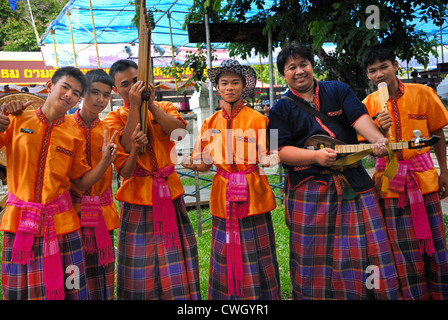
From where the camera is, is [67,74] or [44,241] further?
[67,74]

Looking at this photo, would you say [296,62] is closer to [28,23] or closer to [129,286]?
[129,286]

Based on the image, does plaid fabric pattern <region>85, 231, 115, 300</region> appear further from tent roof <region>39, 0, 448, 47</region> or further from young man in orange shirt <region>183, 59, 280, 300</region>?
tent roof <region>39, 0, 448, 47</region>

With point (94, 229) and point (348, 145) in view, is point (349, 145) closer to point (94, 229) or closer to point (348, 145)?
point (348, 145)

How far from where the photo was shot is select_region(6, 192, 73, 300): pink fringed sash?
6.97ft

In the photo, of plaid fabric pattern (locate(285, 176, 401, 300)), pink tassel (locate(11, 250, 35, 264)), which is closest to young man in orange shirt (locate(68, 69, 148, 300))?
pink tassel (locate(11, 250, 35, 264))

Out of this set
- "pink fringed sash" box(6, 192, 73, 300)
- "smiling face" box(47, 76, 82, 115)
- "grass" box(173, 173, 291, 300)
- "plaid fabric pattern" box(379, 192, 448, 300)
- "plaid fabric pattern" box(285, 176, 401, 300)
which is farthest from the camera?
"grass" box(173, 173, 291, 300)

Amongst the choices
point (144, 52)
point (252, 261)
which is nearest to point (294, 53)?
point (144, 52)

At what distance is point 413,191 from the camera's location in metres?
2.70

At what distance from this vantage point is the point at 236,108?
2750mm

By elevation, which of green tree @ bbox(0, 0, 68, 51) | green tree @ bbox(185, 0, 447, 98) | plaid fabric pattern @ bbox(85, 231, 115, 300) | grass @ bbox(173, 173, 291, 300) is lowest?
grass @ bbox(173, 173, 291, 300)

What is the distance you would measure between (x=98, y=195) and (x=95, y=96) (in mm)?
654

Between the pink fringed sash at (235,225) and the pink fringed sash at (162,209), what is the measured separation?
1.20 ft

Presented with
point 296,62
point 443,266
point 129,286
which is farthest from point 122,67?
point 443,266

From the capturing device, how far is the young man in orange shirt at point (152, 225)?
8.37 ft
